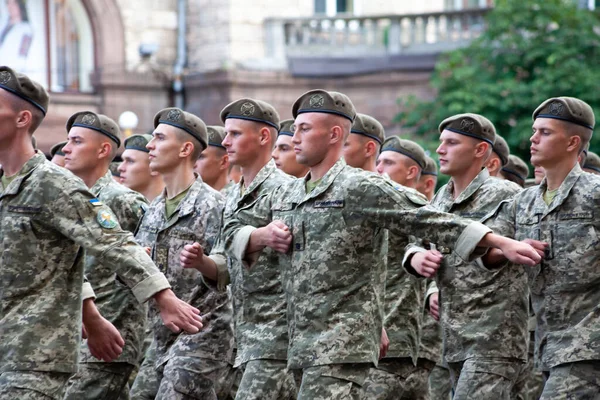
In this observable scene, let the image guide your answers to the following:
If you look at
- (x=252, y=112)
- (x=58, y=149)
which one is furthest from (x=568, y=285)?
(x=58, y=149)

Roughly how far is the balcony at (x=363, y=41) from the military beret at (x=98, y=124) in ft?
39.9

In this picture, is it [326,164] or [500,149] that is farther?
[500,149]

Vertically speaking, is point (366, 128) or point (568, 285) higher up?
point (366, 128)

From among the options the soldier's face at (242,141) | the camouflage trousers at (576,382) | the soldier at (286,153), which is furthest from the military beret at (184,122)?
the camouflage trousers at (576,382)

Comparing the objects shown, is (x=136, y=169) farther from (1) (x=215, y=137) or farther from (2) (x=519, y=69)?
(2) (x=519, y=69)

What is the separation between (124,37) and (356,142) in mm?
12211

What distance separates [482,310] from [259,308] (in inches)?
59.8

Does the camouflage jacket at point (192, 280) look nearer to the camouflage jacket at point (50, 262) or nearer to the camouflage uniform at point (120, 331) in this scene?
the camouflage uniform at point (120, 331)

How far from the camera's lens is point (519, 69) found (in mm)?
20906

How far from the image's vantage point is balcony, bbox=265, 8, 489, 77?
75.3 ft

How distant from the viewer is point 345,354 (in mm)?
7750

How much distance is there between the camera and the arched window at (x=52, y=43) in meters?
22.5

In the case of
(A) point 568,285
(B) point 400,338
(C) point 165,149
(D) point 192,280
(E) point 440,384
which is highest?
(C) point 165,149

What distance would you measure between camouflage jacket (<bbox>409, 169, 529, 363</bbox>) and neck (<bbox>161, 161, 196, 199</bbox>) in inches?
75.8
